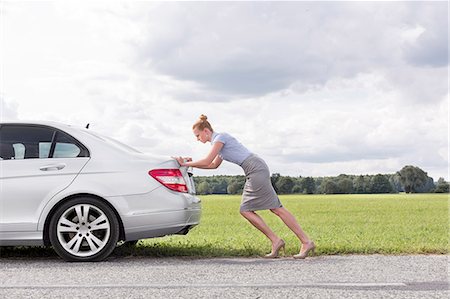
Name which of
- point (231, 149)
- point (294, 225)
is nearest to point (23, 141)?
point (231, 149)

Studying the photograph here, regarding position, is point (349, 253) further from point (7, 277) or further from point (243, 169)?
point (7, 277)

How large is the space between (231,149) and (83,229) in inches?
79.5

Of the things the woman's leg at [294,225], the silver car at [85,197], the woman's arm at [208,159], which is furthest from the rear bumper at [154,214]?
the woman's leg at [294,225]

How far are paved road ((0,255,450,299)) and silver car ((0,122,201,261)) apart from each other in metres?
0.32

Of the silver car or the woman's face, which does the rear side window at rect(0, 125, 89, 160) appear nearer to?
the silver car

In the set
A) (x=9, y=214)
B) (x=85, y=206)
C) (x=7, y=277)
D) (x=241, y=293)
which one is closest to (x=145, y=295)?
(x=241, y=293)

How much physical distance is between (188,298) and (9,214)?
3243 mm

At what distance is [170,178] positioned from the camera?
8227 millimetres

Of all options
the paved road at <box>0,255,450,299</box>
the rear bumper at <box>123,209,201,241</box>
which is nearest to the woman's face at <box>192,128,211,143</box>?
the rear bumper at <box>123,209,201,241</box>

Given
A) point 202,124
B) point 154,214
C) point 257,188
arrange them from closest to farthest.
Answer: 1. point 154,214
2. point 257,188
3. point 202,124

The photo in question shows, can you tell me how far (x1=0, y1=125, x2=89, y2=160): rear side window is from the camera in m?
8.27

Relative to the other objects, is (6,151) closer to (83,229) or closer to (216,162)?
(83,229)

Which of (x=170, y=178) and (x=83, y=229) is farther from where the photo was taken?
(x=170, y=178)

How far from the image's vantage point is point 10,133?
8375mm
